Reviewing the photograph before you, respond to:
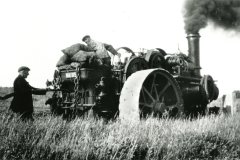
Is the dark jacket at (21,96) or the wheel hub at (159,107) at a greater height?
the dark jacket at (21,96)

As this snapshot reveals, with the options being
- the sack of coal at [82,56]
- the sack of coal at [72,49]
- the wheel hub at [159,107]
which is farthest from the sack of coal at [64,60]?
the wheel hub at [159,107]

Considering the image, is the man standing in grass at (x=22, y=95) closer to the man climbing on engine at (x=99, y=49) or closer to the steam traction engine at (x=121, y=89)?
the steam traction engine at (x=121, y=89)

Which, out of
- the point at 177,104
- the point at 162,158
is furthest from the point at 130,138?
the point at 177,104

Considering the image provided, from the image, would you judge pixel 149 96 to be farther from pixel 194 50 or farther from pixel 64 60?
pixel 194 50

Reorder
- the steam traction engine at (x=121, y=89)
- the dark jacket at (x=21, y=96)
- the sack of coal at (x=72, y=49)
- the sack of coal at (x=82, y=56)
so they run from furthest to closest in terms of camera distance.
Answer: the sack of coal at (x=72, y=49) → the sack of coal at (x=82, y=56) → the steam traction engine at (x=121, y=89) → the dark jacket at (x=21, y=96)

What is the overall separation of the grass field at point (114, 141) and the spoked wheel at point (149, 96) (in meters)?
0.91

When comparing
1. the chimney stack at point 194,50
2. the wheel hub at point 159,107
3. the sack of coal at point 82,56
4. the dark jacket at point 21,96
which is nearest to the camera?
the dark jacket at point 21,96

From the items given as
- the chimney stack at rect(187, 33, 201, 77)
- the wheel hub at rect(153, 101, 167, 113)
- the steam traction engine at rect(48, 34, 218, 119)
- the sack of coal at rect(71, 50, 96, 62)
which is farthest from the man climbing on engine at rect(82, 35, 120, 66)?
the chimney stack at rect(187, 33, 201, 77)

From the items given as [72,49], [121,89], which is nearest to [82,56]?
[72,49]

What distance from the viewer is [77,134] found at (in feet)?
15.7

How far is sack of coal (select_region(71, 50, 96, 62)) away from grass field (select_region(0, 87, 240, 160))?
6.95 feet

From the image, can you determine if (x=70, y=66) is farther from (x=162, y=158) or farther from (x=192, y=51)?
(x=192, y=51)

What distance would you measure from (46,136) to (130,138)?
47.8 inches

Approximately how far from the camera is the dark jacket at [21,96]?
21.7ft
